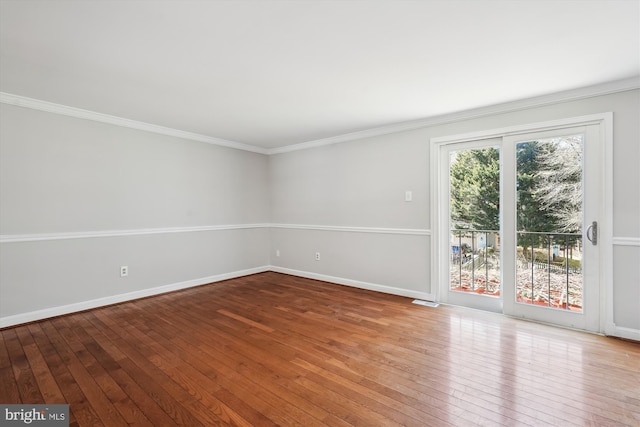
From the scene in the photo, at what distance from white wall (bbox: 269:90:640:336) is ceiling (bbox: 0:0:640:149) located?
0.32 meters

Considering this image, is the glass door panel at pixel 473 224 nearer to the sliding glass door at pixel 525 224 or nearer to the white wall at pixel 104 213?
the sliding glass door at pixel 525 224

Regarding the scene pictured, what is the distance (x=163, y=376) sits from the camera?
2094 mm

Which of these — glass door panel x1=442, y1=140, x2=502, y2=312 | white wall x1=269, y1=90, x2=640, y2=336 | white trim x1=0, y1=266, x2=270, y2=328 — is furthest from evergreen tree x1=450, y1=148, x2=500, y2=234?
white trim x1=0, y1=266, x2=270, y2=328

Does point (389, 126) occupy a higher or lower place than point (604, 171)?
higher

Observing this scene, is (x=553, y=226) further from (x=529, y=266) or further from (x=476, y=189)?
(x=476, y=189)

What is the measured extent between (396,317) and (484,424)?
1.62 m

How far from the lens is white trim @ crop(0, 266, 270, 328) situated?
304 cm

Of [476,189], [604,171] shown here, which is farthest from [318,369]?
[604,171]

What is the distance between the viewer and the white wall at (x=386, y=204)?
105 inches

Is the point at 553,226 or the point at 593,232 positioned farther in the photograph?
the point at 553,226

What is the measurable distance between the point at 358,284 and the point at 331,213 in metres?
1.21

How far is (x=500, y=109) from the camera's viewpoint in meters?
3.25

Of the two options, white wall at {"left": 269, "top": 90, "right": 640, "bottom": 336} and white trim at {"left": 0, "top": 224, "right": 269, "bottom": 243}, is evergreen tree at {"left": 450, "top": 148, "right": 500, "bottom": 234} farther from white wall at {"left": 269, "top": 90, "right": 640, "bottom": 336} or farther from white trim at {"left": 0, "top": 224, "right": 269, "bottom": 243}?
white trim at {"left": 0, "top": 224, "right": 269, "bottom": 243}

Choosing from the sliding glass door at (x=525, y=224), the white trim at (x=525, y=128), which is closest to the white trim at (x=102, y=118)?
the white trim at (x=525, y=128)
